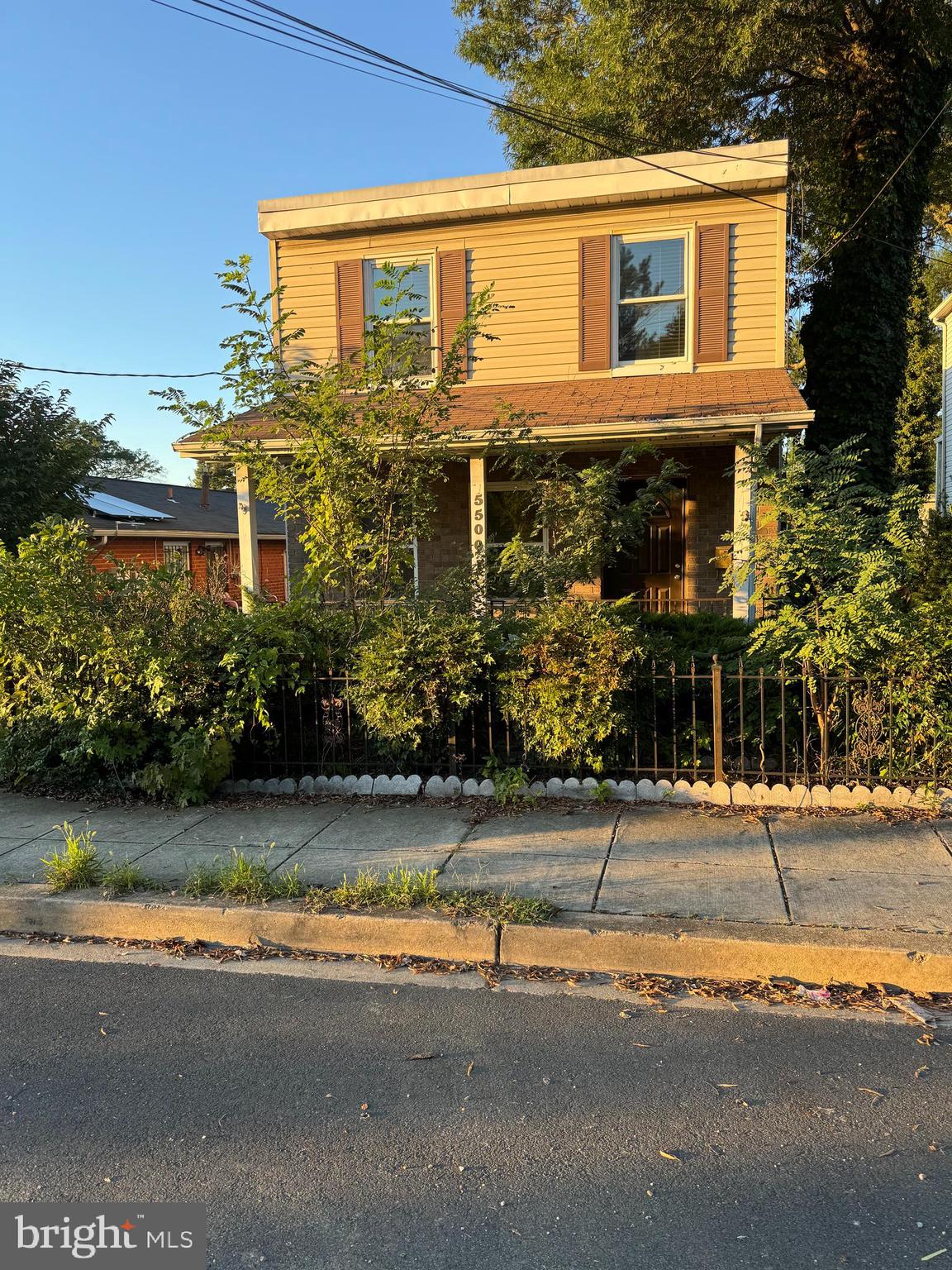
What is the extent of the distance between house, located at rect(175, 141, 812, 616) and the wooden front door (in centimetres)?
3

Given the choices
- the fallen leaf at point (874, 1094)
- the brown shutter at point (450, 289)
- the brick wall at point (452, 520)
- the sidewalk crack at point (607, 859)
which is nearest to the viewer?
the fallen leaf at point (874, 1094)

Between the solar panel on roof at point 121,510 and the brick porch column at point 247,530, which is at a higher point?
the solar panel on roof at point 121,510

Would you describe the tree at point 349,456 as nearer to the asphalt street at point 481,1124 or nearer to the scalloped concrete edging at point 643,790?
the scalloped concrete edging at point 643,790

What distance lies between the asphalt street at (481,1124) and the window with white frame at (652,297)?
31.7ft

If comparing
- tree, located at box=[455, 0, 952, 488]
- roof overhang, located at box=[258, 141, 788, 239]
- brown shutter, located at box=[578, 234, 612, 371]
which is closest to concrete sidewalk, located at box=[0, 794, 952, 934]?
brown shutter, located at box=[578, 234, 612, 371]

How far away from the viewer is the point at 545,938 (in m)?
4.10

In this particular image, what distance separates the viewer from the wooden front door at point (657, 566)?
1255 centimetres

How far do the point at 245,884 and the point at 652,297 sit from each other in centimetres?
960

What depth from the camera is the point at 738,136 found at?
1647 centimetres

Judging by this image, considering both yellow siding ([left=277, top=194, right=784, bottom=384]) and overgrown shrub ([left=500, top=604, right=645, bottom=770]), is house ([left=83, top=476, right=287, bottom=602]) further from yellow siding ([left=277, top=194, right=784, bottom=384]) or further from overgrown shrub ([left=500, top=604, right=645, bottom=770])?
overgrown shrub ([left=500, top=604, right=645, bottom=770])

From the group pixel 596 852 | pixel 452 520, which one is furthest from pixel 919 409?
pixel 596 852

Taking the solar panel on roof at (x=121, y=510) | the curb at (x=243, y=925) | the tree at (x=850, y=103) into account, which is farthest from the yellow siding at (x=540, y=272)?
the solar panel on roof at (x=121, y=510)

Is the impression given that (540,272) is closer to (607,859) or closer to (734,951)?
(607,859)

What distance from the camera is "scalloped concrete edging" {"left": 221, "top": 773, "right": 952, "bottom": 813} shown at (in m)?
5.83
